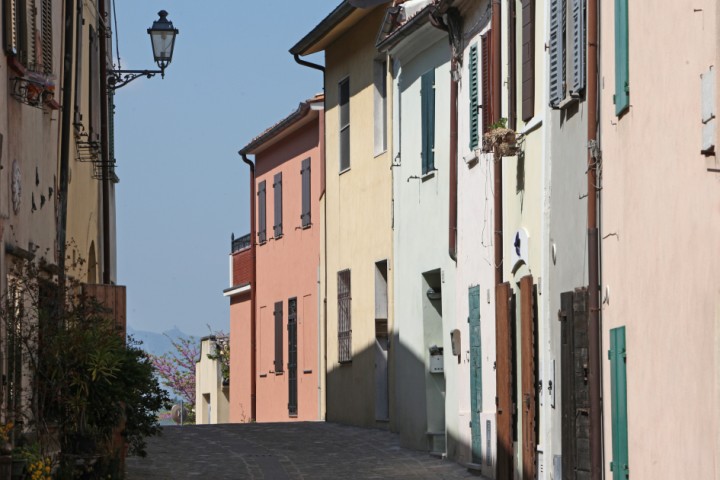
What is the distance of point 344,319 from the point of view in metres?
27.2

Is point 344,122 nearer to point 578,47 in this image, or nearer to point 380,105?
point 380,105

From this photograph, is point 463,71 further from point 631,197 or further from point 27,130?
point 631,197

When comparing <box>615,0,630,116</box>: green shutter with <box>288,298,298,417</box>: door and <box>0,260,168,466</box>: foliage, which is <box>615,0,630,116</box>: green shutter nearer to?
<box>0,260,168,466</box>: foliage

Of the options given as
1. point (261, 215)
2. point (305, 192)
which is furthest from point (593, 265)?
point (261, 215)

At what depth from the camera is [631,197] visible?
39.5 ft

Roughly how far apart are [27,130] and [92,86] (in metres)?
7.04

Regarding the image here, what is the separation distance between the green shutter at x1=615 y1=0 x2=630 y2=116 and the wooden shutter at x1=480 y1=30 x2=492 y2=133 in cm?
527

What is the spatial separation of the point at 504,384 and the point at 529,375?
40.1 inches

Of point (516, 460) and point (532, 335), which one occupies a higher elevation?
point (532, 335)

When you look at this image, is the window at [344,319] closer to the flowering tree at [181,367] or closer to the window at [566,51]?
the window at [566,51]

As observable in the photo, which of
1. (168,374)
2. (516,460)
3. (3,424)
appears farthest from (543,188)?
(168,374)

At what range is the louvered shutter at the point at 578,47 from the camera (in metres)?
13.6

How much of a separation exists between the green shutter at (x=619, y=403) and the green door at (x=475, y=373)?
17.7ft

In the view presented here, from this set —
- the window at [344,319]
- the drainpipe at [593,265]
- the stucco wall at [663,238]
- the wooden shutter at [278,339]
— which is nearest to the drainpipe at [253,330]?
the wooden shutter at [278,339]
